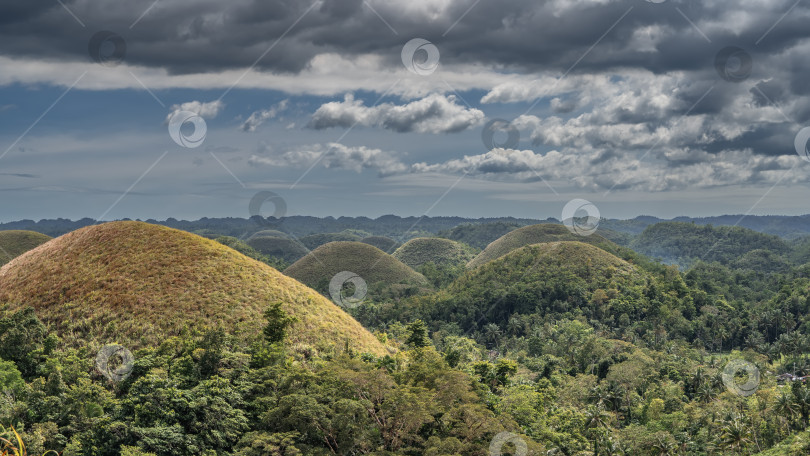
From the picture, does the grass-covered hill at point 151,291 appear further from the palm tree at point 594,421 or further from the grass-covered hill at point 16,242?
the grass-covered hill at point 16,242

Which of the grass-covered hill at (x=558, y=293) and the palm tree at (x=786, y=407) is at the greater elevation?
the grass-covered hill at (x=558, y=293)

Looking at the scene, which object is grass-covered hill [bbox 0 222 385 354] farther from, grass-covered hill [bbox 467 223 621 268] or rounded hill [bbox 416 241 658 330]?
grass-covered hill [bbox 467 223 621 268]

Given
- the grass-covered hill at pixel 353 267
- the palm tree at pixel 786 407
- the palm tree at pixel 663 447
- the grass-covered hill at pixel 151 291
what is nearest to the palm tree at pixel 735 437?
the palm tree at pixel 663 447

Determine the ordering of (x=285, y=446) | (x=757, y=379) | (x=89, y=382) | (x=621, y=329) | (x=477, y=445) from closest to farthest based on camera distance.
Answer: (x=285, y=446)
(x=477, y=445)
(x=89, y=382)
(x=757, y=379)
(x=621, y=329)

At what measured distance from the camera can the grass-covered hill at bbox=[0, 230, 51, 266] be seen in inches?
4838

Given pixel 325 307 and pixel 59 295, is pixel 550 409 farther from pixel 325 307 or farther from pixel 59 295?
pixel 59 295

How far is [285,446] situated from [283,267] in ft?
511

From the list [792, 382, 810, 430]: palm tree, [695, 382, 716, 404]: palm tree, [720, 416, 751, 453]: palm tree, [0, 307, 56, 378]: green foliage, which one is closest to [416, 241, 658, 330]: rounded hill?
[695, 382, 716, 404]: palm tree

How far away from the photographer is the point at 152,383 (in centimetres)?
2945

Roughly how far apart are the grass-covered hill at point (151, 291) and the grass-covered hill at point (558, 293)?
72356 millimetres

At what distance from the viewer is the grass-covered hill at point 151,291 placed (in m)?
39.9

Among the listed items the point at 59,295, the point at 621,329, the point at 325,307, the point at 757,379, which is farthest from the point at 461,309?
the point at 59,295

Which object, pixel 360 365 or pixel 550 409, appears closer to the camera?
pixel 360 365

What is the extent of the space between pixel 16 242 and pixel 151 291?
359 ft
